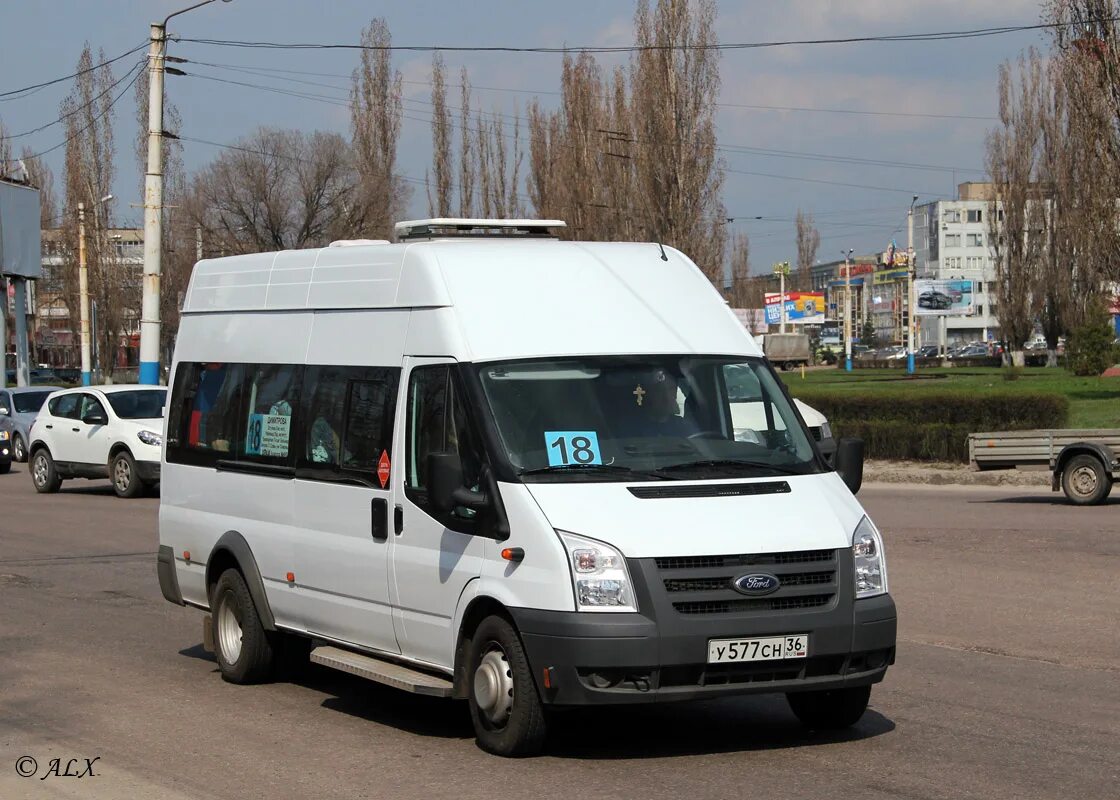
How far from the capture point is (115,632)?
11273mm

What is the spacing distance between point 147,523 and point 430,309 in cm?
1320

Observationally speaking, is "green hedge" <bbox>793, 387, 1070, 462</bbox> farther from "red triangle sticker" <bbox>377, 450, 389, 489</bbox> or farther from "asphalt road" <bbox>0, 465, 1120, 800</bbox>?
"red triangle sticker" <bbox>377, 450, 389, 489</bbox>

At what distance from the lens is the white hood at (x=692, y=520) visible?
6559mm

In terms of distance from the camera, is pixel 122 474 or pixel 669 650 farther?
pixel 122 474

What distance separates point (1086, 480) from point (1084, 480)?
35 millimetres

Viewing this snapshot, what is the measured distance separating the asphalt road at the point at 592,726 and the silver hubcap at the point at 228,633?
0.64ft

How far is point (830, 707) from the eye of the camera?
744 cm

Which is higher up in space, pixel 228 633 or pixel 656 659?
pixel 656 659

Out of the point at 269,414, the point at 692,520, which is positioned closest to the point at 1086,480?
the point at 269,414

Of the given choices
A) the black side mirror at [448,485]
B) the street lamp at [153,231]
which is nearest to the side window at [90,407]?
the street lamp at [153,231]

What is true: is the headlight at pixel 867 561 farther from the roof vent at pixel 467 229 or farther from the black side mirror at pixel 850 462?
the roof vent at pixel 467 229

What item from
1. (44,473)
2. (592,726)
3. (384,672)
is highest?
(384,672)

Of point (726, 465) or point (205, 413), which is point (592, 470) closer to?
point (726, 465)

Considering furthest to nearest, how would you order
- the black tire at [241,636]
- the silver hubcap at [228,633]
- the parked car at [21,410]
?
the parked car at [21,410]
the silver hubcap at [228,633]
the black tire at [241,636]
